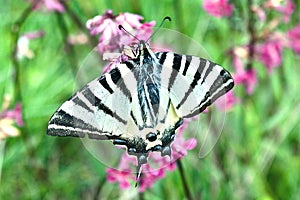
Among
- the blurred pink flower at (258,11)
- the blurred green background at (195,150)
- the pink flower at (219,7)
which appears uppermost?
the pink flower at (219,7)

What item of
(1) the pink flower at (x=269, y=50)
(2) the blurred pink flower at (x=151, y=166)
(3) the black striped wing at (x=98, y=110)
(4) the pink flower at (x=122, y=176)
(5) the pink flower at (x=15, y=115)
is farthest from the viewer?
(1) the pink flower at (x=269, y=50)

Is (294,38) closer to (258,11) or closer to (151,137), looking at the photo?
(258,11)

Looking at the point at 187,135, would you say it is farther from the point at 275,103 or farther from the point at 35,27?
the point at 35,27

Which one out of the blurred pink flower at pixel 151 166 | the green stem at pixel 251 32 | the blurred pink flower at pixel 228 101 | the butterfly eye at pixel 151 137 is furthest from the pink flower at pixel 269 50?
the butterfly eye at pixel 151 137

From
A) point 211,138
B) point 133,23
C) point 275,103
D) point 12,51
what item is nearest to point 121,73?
point 133,23

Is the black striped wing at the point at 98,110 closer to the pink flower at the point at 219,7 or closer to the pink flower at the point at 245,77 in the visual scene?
the pink flower at the point at 219,7

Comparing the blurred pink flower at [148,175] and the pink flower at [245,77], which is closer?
the blurred pink flower at [148,175]
